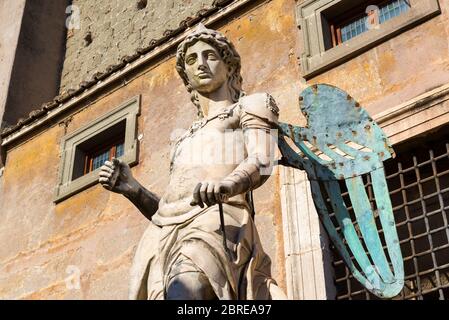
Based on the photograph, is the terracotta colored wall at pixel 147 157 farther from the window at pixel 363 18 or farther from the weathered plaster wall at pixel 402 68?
the window at pixel 363 18

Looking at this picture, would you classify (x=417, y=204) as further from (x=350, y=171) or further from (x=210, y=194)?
(x=210, y=194)

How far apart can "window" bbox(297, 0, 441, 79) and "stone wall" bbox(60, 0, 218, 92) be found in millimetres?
3169

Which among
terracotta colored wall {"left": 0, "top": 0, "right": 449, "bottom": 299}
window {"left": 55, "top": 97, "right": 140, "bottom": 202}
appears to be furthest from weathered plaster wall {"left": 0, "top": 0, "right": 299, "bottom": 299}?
window {"left": 55, "top": 97, "right": 140, "bottom": 202}

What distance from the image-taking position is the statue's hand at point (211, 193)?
3215mm

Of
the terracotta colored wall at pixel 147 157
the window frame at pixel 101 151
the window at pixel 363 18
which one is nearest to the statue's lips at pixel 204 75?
the terracotta colored wall at pixel 147 157

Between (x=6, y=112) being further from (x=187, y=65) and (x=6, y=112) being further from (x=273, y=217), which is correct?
(x=187, y=65)

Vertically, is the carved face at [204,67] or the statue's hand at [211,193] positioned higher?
the carved face at [204,67]

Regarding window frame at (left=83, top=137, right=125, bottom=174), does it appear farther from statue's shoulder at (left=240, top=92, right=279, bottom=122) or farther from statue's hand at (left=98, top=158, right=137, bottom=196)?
statue's shoulder at (left=240, top=92, right=279, bottom=122)

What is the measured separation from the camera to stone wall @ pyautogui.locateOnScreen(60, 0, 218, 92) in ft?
34.9

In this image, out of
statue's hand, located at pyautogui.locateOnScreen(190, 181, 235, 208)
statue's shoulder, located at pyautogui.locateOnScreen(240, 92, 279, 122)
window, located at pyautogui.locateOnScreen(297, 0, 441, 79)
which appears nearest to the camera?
statue's hand, located at pyautogui.locateOnScreen(190, 181, 235, 208)

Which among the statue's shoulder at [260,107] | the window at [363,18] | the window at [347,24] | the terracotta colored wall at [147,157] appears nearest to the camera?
the statue's shoulder at [260,107]

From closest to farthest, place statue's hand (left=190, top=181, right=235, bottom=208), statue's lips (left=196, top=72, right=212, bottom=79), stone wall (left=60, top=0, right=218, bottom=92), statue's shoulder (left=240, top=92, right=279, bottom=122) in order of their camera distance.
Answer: statue's hand (left=190, top=181, right=235, bottom=208)
statue's shoulder (left=240, top=92, right=279, bottom=122)
statue's lips (left=196, top=72, right=212, bottom=79)
stone wall (left=60, top=0, right=218, bottom=92)

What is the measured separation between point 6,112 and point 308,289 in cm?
596

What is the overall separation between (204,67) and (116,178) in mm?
805
